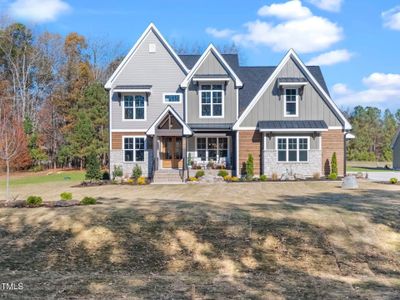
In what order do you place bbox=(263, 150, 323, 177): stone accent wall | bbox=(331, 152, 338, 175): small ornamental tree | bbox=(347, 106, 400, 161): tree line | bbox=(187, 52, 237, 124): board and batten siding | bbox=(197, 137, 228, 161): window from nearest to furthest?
bbox=(331, 152, 338, 175): small ornamental tree → bbox=(263, 150, 323, 177): stone accent wall → bbox=(187, 52, 237, 124): board and batten siding → bbox=(197, 137, 228, 161): window → bbox=(347, 106, 400, 161): tree line

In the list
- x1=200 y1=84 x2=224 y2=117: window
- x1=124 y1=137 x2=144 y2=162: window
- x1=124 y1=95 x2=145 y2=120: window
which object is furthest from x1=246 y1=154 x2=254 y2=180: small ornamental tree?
x1=124 y1=95 x2=145 y2=120: window

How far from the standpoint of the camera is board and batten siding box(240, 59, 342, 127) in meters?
26.6

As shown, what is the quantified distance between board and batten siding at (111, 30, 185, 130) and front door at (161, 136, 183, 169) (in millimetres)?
1629

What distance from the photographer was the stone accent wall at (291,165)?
86.0 feet

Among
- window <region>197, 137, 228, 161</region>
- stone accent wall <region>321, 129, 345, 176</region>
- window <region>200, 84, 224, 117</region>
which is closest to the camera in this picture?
stone accent wall <region>321, 129, 345, 176</region>

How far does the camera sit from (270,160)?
26328 millimetres

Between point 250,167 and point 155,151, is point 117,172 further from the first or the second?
point 250,167

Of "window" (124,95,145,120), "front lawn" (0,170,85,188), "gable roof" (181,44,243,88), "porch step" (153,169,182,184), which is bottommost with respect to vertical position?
"front lawn" (0,170,85,188)

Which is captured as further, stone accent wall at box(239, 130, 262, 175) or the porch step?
stone accent wall at box(239, 130, 262, 175)

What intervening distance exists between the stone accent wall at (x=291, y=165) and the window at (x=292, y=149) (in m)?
0.27

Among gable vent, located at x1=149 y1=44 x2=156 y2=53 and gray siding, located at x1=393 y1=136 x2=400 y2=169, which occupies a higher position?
gable vent, located at x1=149 y1=44 x2=156 y2=53

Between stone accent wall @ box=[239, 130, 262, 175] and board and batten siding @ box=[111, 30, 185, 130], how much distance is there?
183 inches

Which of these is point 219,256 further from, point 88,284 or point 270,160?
point 270,160

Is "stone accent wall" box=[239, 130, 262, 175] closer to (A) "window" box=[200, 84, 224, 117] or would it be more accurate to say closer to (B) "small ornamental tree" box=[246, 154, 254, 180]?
(B) "small ornamental tree" box=[246, 154, 254, 180]
